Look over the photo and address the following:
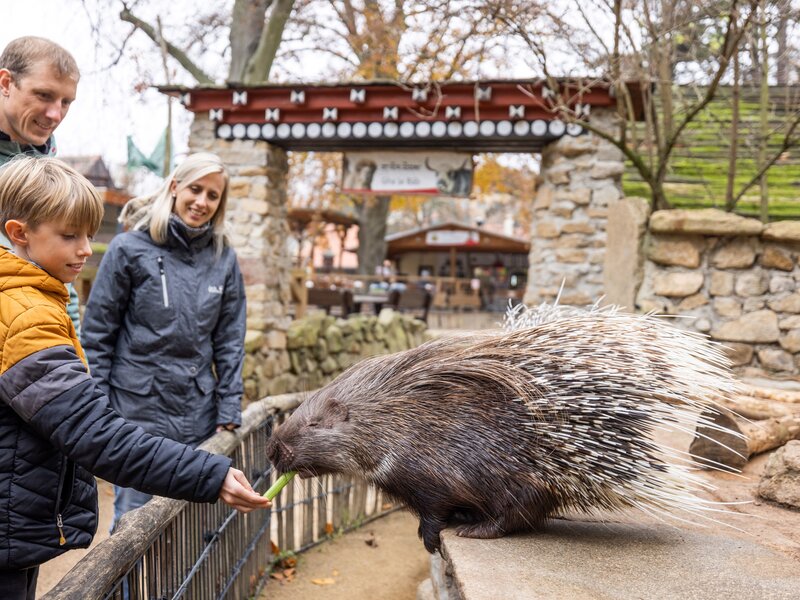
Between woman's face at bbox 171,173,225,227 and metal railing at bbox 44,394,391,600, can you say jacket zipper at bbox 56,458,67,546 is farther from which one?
woman's face at bbox 171,173,225,227

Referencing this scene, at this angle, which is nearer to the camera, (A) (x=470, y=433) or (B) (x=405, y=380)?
(A) (x=470, y=433)

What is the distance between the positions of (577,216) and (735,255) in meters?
1.72

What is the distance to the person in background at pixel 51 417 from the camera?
1.22 metres

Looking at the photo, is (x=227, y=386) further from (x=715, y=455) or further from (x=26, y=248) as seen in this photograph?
(x=715, y=455)

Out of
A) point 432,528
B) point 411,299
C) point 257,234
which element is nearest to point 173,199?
point 432,528

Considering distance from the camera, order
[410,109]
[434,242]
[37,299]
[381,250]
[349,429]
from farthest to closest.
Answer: [434,242] < [381,250] < [410,109] < [349,429] < [37,299]

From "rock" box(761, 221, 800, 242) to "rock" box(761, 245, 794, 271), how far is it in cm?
8

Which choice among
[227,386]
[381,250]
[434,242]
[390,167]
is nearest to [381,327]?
[390,167]

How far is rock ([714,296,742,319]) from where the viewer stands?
4086 mm

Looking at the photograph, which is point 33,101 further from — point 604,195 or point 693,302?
point 604,195

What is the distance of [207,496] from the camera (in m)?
1.35

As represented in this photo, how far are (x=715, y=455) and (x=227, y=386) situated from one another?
6.25 feet

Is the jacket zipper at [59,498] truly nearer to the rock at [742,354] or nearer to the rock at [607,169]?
the rock at [742,354]

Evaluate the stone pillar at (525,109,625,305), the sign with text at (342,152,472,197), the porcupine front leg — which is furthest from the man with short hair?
the sign with text at (342,152,472,197)
